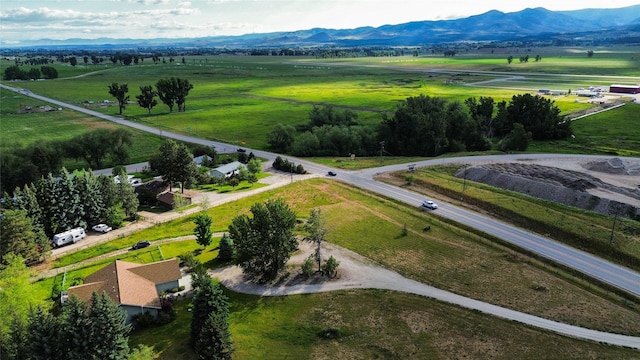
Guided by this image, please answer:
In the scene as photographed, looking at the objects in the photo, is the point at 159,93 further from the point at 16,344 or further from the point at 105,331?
the point at 105,331

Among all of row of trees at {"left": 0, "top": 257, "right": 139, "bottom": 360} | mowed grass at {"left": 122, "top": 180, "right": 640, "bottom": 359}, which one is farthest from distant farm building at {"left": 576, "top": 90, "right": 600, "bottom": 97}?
row of trees at {"left": 0, "top": 257, "right": 139, "bottom": 360}

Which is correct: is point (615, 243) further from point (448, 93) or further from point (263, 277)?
point (448, 93)

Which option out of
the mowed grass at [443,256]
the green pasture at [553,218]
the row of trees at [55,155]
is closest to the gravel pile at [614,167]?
the green pasture at [553,218]

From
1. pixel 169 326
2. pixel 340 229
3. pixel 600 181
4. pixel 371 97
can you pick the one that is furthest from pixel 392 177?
pixel 371 97

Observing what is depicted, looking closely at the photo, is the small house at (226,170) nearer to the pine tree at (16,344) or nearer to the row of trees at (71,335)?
the row of trees at (71,335)

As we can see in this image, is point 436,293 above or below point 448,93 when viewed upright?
below

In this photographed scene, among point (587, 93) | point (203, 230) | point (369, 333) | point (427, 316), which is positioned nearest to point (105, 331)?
point (369, 333)

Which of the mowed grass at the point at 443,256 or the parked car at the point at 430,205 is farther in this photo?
the parked car at the point at 430,205
